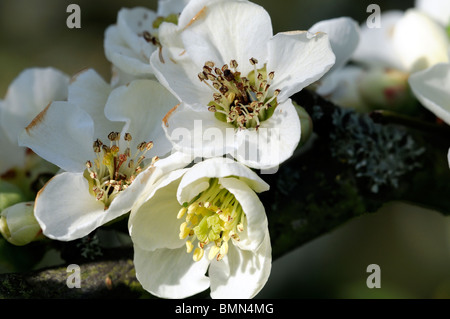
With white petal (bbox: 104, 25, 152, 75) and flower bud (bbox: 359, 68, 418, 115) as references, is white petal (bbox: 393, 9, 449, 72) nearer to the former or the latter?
flower bud (bbox: 359, 68, 418, 115)

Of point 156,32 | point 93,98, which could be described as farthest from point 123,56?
point 156,32

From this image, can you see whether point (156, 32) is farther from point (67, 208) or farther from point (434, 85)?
point (434, 85)

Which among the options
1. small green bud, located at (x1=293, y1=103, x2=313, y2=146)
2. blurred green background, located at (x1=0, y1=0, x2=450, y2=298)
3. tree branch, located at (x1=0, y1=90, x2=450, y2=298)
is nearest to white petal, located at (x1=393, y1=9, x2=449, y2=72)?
tree branch, located at (x1=0, y1=90, x2=450, y2=298)

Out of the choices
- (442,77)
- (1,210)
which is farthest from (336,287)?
(1,210)

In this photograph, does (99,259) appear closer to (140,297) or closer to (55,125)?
(140,297)

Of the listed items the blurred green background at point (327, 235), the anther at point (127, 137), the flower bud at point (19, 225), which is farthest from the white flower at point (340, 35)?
the blurred green background at point (327, 235)
